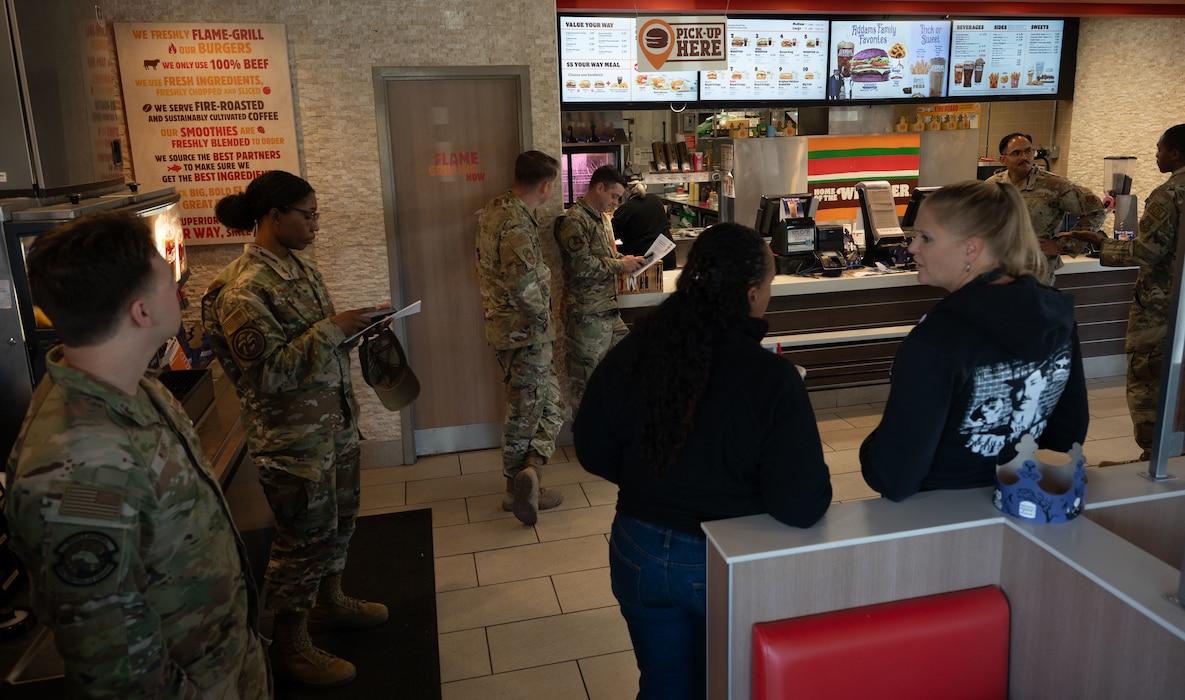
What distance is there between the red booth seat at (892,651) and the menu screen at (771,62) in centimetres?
563

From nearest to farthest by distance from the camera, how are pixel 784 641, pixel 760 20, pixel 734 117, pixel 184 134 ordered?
pixel 784 641
pixel 184 134
pixel 760 20
pixel 734 117

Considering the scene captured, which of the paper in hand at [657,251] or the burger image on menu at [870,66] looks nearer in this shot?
the paper in hand at [657,251]

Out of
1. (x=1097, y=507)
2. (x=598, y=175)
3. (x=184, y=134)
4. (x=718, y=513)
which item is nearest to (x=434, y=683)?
(x=718, y=513)

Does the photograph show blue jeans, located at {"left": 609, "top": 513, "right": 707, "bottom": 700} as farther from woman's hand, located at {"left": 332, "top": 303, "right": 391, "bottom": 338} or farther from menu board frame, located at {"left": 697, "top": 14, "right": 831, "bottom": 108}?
menu board frame, located at {"left": 697, "top": 14, "right": 831, "bottom": 108}

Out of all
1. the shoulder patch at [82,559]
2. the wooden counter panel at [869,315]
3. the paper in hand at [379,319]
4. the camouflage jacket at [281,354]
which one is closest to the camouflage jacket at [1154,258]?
the wooden counter panel at [869,315]

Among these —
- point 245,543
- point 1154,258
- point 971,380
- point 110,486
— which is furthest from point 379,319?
point 1154,258

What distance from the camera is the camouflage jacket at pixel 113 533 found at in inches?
53.7

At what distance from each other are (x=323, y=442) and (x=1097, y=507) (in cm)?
224

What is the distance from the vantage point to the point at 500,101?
4.80 m

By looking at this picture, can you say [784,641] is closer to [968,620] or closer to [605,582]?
[968,620]

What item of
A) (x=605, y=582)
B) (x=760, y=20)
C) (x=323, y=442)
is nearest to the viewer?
(x=323, y=442)

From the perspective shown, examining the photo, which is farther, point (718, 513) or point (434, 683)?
point (434, 683)

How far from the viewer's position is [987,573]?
6.27ft

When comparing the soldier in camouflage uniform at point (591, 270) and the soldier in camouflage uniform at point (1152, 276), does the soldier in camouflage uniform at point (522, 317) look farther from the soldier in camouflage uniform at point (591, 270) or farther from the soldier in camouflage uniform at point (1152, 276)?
the soldier in camouflage uniform at point (1152, 276)
